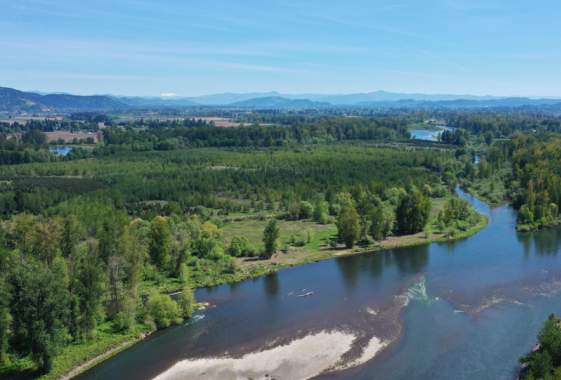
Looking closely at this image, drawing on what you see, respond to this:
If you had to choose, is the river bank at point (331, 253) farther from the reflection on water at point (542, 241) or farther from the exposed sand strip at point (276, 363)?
the exposed sand strip at point (276, 363)

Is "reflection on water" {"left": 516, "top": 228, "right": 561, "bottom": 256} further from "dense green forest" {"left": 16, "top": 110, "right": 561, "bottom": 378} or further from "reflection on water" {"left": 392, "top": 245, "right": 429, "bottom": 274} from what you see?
"reflection on water" {"left": 392, "top": 245, "right": 429, "bottom": 274}

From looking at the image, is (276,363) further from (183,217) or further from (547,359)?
(183,217)

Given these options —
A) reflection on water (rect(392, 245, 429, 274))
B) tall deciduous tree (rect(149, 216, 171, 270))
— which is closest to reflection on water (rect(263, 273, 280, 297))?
tall deciduous tree (rect(149, 216, 171, 270))

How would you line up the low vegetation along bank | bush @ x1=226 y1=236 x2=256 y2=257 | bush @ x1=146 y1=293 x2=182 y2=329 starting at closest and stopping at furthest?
the low vegetation along bank → bush @ x1=146 y1=293 x2=182 y2=329 → bush @ x1=226 y1=236 x2=256 y2=257

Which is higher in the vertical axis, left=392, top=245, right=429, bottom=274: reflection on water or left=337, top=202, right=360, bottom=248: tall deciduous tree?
left=337, top=202, right=360, bottom=248: tall deciduous tree

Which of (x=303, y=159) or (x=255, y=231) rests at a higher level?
(x=303, y=159)

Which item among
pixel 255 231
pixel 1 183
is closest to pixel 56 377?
pixel 255 231

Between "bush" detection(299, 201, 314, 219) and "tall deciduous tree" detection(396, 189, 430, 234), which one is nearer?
"tall deciduous tree" detection(396, 189, 430, 234)

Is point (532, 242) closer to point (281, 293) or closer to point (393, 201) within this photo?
point (393, 201)
